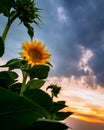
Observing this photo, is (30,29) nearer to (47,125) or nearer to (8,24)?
(8,24)

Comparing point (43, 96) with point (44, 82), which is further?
point (44, 82)

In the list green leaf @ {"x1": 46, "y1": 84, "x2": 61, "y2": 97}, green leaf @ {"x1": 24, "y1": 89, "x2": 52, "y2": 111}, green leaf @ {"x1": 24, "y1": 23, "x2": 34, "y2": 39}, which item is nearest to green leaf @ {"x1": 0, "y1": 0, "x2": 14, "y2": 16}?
green leaf @ {"x1": 24, "y1": 23, "x2": 34, "y2": 39}

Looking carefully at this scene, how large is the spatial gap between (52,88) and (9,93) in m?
4.94

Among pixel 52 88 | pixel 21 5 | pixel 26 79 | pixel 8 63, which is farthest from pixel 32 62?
pixel 52 88

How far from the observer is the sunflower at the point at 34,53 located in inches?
109

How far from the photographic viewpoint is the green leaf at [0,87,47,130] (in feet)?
3.13

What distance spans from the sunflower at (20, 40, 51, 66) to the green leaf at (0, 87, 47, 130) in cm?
171

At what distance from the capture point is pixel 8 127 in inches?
39.2

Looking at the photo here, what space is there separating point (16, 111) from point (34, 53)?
81.8 inches

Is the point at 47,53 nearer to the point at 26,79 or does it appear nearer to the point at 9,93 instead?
the point at 26,79

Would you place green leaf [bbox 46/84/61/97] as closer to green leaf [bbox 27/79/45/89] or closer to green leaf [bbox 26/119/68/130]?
green leaf [bbox 27/79/45/89]

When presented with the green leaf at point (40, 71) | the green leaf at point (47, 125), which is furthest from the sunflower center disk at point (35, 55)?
the green leaf at point (47, 125)

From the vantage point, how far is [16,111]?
39.1 inches

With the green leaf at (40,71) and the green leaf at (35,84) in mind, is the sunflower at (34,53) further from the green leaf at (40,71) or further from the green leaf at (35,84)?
the green leaf at (40,71)
